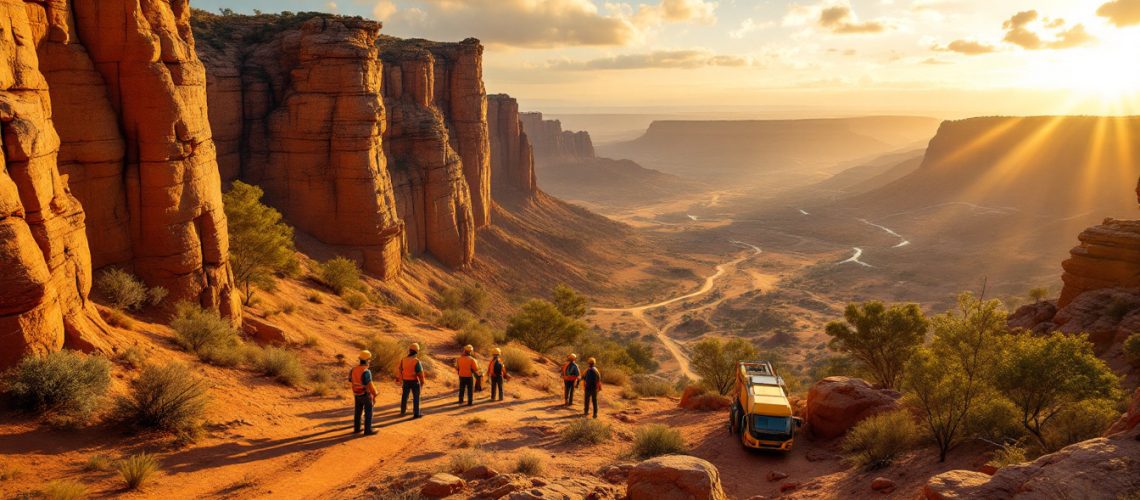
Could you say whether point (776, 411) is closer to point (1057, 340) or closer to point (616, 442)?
point (616, 442)

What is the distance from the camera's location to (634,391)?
2436 centimetres

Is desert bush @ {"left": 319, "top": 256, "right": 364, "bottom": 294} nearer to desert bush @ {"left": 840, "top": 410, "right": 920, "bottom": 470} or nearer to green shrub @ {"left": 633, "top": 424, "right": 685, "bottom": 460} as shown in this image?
green shrub @ {"left": 633, "top": 424, "right": 685, "bottom": 460}

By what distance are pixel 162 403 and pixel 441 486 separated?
5554 mm

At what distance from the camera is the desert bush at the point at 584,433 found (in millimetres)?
14539

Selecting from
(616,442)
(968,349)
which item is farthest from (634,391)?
(968,349)

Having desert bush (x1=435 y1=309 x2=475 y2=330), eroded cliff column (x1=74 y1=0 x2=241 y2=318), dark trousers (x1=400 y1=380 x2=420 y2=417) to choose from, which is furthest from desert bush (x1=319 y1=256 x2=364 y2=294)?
dark trousers (x1=400 y1=380 x2=420 y2=417)

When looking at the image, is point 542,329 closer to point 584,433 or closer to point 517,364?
point 517,364

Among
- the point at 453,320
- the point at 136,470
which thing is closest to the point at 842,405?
the point at 136,470

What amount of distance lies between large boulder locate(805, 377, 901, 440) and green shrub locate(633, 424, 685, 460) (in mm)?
4257

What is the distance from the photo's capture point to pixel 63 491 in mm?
8078

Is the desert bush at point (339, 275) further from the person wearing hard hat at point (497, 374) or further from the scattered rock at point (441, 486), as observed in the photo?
the scattered rock at point (441, 486)

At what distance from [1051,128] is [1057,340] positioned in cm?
13069

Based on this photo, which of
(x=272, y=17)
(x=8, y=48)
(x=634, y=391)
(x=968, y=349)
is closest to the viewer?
(x=8, y=48)

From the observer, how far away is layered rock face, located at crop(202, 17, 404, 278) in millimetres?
33000
